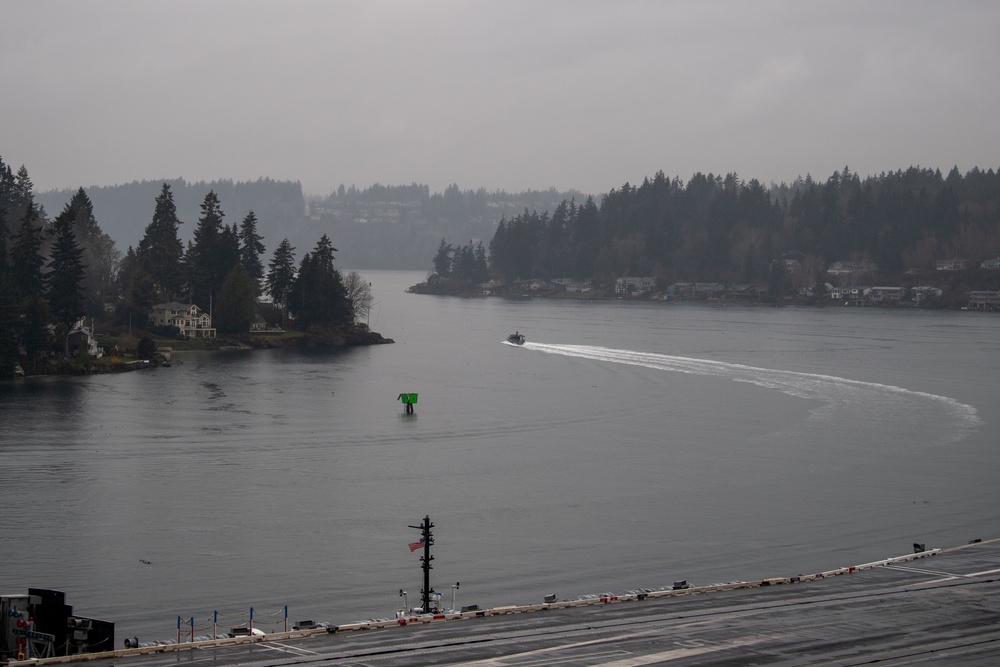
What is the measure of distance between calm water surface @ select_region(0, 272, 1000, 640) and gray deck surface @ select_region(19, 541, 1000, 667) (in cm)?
241

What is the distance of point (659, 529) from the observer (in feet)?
88.9

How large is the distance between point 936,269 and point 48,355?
373 ft

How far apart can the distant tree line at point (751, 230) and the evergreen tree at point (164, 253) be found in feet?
274

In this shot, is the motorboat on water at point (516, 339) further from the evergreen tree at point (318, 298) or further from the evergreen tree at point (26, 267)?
the evergreen tree at point (26, 267)

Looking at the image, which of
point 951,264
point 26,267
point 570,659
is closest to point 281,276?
point 26,267

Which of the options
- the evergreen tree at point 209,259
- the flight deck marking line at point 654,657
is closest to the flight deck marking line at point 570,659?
the flight deck marking line at point 654,657

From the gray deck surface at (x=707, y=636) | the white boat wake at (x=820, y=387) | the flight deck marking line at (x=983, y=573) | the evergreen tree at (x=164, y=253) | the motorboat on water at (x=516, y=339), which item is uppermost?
the evergreen tree at (x=164, y=253)

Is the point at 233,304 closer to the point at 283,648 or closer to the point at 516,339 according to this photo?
the point at 516,339

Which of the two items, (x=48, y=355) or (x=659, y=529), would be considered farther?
(x=48, y=355)

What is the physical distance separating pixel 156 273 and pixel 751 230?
98.9 meters

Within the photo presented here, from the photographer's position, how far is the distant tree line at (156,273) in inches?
2370

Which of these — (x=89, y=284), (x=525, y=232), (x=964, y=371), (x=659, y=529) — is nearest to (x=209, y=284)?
(x=89, y=284)

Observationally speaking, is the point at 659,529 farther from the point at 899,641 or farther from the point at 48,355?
the point at 48,355

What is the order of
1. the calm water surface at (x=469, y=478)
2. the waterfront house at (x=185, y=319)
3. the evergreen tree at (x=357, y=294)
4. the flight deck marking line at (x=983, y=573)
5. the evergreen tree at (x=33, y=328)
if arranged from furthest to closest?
1. the evergreen tree at (x=357, y=294)
2. the waterfront house at (x=185, y=319)
3. the evergreen tree at (x=33, y=328)
4. the calm water surface at (x=469, y=478)
5. the flight deck marking line at (x=983, y=573)
